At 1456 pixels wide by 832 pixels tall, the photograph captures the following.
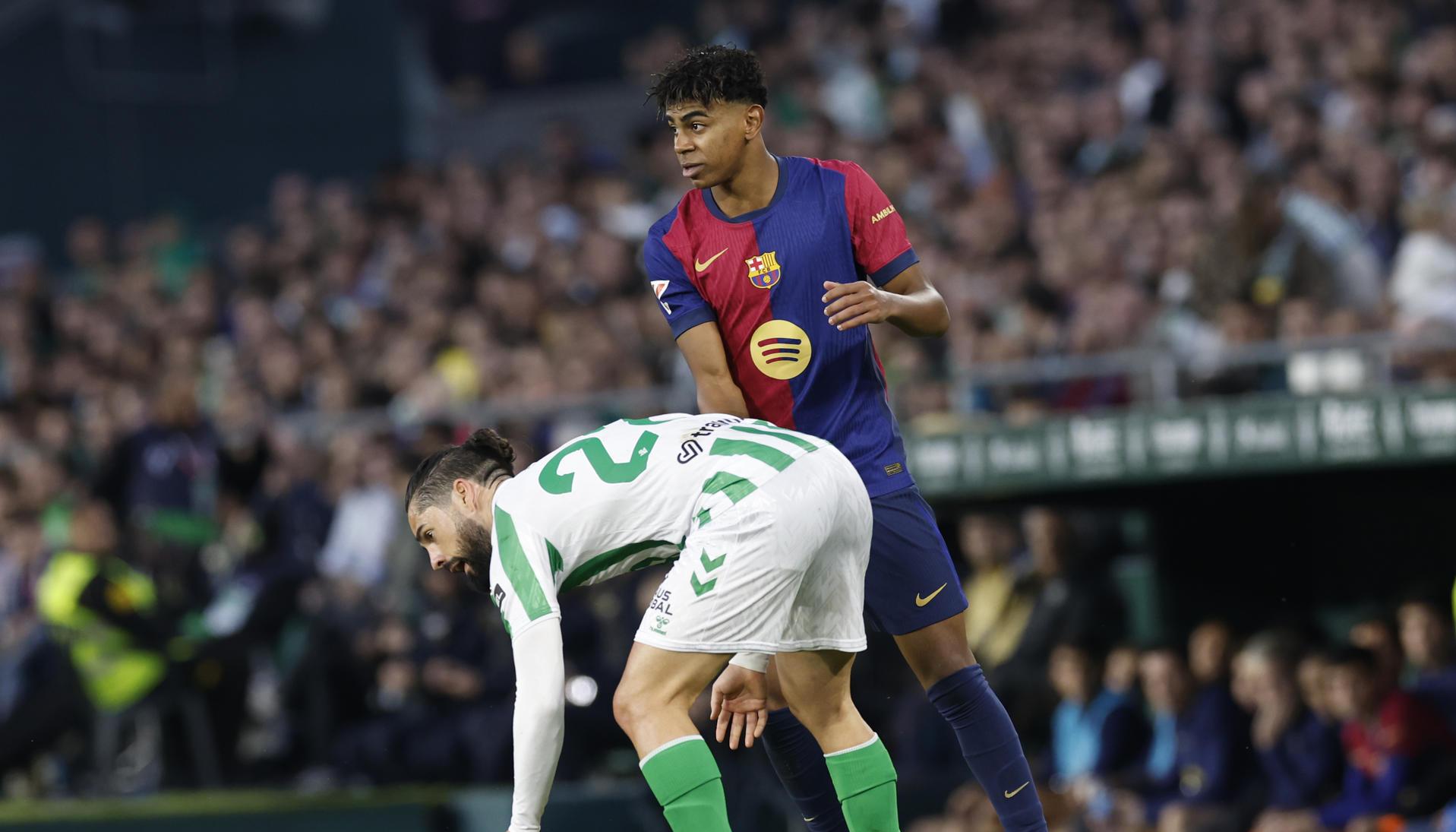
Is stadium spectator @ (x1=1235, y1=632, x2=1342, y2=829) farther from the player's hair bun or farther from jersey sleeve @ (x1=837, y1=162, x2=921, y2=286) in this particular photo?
the player's hair bun

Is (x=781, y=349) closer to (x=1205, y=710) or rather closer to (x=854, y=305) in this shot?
(x=854, y=305)

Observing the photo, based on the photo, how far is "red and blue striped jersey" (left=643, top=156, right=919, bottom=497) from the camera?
19.7ft

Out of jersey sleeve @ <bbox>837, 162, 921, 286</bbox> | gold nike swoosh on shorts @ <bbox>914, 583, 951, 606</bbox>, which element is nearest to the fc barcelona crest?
jersey sleeve @ <bbox>837, 162, 921, 286</bbox>

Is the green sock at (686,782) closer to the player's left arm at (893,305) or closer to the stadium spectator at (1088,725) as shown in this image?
the player's left arm at (893,305)

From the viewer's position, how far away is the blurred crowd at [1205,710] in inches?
362

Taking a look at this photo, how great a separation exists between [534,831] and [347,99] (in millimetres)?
19138

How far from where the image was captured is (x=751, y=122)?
19.4ft

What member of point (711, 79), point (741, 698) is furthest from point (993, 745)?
point (711, 79)

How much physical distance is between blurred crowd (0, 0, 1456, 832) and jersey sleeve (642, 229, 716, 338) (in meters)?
1.90

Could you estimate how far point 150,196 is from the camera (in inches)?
909

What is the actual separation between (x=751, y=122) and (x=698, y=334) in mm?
659

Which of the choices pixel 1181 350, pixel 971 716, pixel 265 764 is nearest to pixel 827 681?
pixel 971 716

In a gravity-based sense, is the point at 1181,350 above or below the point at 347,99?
below

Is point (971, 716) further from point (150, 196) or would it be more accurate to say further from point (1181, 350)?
point (150, 196)
